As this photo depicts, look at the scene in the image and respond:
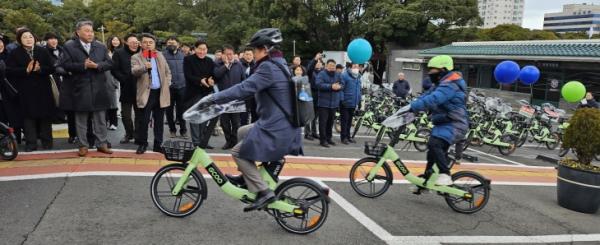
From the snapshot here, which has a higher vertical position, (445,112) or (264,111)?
(264,111)

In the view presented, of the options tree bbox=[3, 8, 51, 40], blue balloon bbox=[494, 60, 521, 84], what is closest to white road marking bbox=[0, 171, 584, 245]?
blue balloon bbox=[494, 60, 521, 84]

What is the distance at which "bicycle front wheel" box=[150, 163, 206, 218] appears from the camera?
174 inches

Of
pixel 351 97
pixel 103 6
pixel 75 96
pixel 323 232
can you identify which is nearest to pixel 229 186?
pixel 323 232

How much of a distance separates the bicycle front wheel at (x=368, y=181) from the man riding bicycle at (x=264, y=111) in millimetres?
1787

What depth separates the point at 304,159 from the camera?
25.7ft

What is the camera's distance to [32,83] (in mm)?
6934

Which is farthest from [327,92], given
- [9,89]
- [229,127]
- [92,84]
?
[9,89]

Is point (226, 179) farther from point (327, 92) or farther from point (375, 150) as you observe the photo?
point (327, 92)

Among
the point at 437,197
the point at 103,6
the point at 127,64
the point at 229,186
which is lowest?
the point at 437,197

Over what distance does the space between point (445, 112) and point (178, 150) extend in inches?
125

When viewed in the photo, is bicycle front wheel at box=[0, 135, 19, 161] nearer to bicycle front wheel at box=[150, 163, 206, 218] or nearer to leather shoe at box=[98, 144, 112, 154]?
leather shoe at box=[98, 144, 112, 154]

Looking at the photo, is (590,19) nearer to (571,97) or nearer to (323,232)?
(571,97)

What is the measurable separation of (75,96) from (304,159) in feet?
12.4

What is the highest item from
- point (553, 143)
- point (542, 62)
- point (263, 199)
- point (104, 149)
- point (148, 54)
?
point (148, 54)
